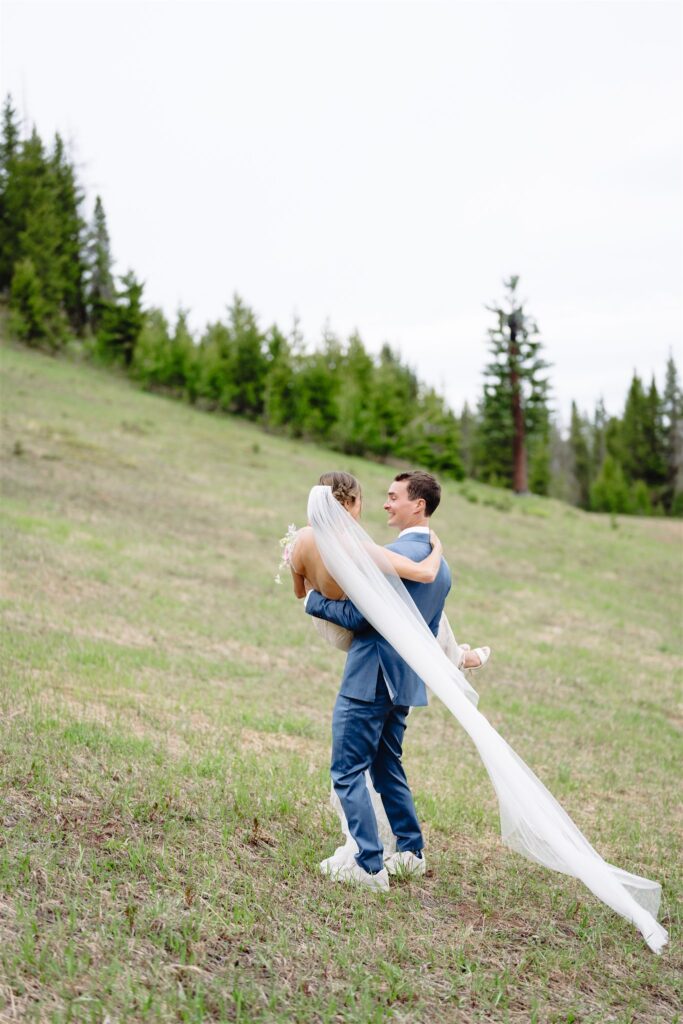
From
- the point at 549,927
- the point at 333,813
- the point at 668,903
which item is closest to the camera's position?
the point at 549,927

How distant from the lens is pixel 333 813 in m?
6.49

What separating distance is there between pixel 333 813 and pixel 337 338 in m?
52.2

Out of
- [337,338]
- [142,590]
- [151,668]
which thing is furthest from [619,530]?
[151,668]

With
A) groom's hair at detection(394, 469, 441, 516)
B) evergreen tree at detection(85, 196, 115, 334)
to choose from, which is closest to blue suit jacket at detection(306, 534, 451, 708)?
groom's hair at detection(394, 469, 441, 516)

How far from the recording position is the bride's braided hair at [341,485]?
4996 mm

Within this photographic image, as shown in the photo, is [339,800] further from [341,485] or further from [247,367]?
[247,367]

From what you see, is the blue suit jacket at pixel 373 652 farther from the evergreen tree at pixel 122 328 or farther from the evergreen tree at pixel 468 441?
the evergreen tree at pixel 468 441

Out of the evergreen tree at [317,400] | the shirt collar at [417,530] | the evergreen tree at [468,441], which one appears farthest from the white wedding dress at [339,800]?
the evergreen tree at [468,441]

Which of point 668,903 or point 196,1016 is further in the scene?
point 668,903

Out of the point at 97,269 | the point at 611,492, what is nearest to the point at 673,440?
the point at 611,492

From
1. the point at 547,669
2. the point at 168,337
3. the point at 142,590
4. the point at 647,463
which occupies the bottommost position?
the point at 547,669

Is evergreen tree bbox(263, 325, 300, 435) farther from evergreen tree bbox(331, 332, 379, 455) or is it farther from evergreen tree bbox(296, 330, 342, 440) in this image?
evergreen tree bbox(331, 332, 379, 455)

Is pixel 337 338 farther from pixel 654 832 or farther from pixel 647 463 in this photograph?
pixel 654 832

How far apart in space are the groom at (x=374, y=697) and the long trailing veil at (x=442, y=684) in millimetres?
201
